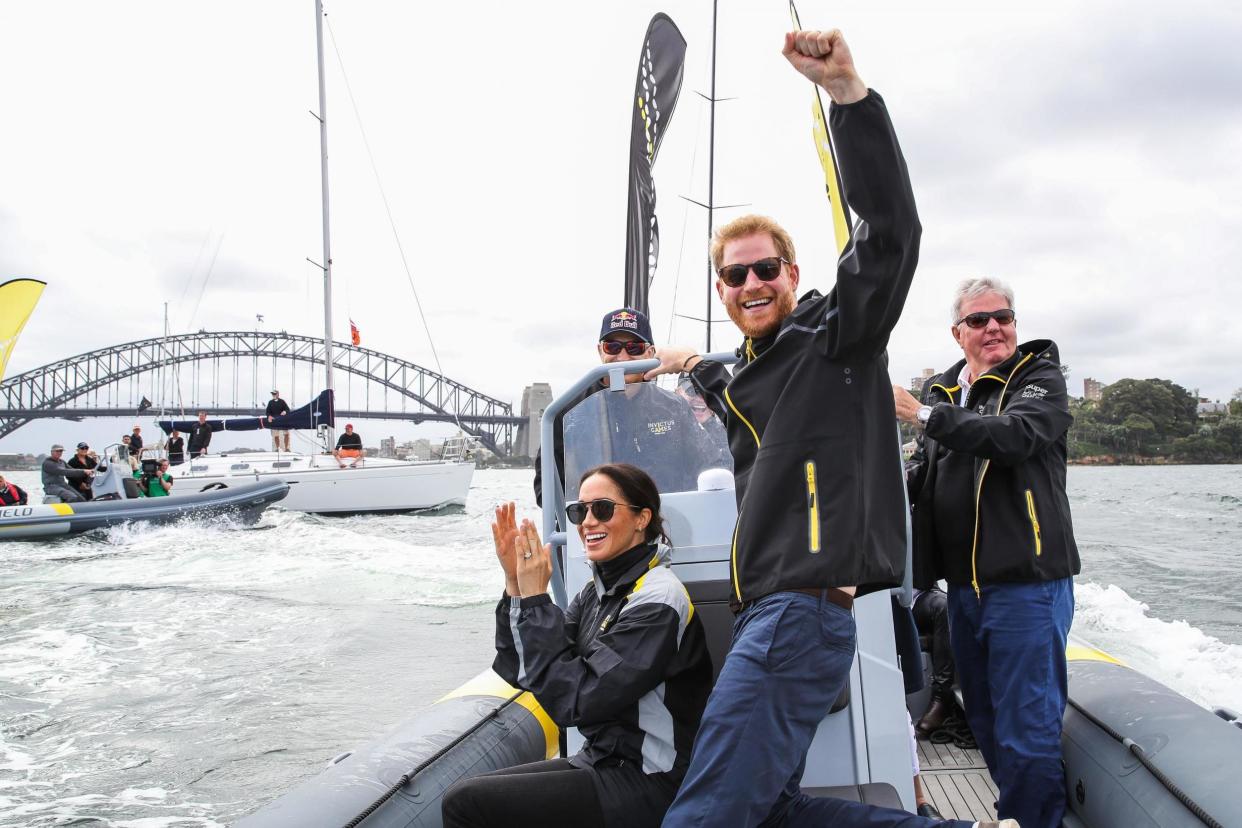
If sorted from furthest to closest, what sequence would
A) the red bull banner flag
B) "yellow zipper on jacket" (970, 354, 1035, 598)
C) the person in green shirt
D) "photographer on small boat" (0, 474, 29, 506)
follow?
the person in green shirt, "photographer on small boat" (0, 474, 29, 506), the red bull banner flag, "yellow zipper on jacket" (970, 354, 1035, 598)

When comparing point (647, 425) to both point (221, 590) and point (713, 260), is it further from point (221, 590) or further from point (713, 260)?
point (221, 590)

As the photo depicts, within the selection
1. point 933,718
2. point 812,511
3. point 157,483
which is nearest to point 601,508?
point 812,511

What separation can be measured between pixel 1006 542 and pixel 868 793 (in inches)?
31.3

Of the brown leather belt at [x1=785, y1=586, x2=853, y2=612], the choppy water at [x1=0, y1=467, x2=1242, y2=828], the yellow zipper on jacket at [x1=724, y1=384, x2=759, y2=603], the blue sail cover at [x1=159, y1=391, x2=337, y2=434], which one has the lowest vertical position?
the choppy water at [x1=0, y1=467, x2=1242, y2=828]

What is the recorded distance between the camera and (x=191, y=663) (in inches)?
272

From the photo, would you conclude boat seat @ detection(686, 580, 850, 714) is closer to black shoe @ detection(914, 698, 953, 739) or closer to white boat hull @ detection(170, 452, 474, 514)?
black shoe @ detection(914, 698, 953, 739)

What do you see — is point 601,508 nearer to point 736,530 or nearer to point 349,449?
point 736,530

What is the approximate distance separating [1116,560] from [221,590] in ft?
41.8

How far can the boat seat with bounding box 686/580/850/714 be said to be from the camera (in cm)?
216

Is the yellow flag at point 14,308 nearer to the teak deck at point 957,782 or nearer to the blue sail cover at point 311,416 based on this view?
the blue sail cover at point 311,416

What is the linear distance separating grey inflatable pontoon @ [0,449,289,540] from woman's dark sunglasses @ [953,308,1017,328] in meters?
16.5

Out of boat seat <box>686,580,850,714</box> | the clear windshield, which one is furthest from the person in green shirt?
boat seat <box>686,580,850,714</box>

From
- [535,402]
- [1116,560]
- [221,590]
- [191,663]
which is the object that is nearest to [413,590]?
[221,590]

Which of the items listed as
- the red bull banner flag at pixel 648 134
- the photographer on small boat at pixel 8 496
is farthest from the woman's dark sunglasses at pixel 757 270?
the photographer on small boat at pixel 8 496
